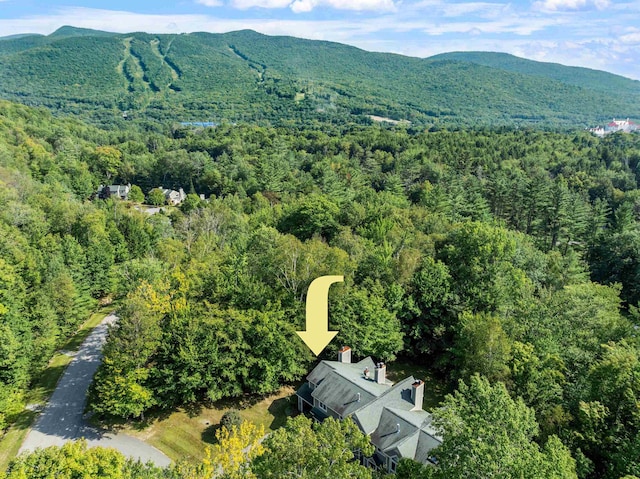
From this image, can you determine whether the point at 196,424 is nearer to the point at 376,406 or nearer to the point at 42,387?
the point at 376,406


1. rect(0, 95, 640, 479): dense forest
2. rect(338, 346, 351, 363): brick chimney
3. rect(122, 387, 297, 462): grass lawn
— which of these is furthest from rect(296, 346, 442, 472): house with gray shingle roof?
rect(0, 95, 640, 479): dense forest

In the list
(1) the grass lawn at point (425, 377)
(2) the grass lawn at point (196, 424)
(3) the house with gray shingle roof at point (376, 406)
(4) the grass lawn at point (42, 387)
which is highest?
(3) the house with gray shingle roof at point (376, 406)

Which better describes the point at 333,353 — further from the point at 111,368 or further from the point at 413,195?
the point at 413,195

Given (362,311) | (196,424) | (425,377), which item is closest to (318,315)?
(362,311)

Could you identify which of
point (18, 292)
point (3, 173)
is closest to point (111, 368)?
point (18, 292)

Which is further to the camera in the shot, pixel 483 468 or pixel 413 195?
pixel 413 195

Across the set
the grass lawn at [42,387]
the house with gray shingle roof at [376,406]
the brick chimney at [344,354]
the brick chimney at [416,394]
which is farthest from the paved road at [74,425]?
the brick chimney at [416,394]

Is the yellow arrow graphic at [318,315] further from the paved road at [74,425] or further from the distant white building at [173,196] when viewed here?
the distant white building at [173,196]

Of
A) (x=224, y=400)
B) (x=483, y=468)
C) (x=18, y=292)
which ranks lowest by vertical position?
(x=224, y=400)
